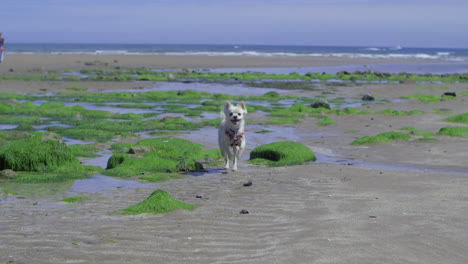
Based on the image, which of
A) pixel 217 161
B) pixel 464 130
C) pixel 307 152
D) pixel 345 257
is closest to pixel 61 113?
pixel 217 161

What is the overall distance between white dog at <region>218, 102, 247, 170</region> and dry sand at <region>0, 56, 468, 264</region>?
0.87 m

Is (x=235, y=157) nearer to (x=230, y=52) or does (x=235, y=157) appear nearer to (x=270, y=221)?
(x=270, y=221)

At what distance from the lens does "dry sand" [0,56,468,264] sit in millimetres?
5633

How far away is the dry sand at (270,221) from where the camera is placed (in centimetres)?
563

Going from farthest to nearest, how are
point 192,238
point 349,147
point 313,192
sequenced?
point 349,147 < point 313,192 < point 192,238

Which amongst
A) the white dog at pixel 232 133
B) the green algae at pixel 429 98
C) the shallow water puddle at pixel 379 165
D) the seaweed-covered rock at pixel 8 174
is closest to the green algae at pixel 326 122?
the shallow water puddle at pixel 379 165

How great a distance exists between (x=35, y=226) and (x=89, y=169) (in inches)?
173

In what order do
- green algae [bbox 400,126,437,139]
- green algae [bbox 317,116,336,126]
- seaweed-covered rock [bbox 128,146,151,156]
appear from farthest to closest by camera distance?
green algae [bbox 317,116,336,126]
green algae [bbox 400,126,437,139]
seaweed-covered rock [bbox 128,146,151,156]

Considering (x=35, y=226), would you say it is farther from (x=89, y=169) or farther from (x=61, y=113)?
(x=61, y=113)

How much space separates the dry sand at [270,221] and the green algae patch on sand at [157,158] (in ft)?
2.36

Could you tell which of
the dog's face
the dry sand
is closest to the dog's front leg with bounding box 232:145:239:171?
the dry sand

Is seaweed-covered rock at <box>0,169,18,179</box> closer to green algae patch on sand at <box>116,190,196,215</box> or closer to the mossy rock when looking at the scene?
the mossy rock

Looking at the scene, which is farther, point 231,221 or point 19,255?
point 231,221

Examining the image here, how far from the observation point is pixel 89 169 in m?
11.0
